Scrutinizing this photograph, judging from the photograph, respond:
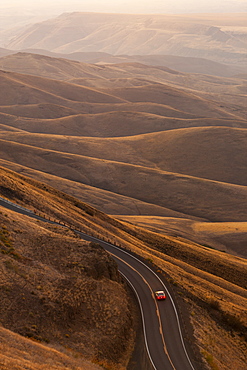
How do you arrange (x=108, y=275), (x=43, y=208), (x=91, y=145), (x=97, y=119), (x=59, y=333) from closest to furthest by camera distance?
(x=59, y=333)
(x=108, y=275)
(x=43, y=208)
(x=91, y=145)
(x=97, y=119)

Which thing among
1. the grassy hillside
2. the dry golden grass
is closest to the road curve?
the grassy hillside

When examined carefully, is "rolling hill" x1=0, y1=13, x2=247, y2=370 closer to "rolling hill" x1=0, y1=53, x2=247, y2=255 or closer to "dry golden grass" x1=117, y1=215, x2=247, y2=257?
"dry golden grass" x1=117, y1=215, x2=247, y2=257

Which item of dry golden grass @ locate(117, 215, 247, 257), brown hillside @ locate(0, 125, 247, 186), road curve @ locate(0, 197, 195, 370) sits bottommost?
dry golden grass @ locate(117, 215, 247, 257)

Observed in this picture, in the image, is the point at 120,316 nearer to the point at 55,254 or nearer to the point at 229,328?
the point at 55,254

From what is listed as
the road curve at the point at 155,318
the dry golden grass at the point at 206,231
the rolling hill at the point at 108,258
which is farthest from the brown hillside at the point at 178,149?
the road curve at the point at 155,318

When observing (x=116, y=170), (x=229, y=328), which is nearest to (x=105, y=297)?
(x=229, y=328)

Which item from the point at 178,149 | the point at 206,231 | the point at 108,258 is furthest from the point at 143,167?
the point at 108,258

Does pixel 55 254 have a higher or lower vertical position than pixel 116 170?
higher

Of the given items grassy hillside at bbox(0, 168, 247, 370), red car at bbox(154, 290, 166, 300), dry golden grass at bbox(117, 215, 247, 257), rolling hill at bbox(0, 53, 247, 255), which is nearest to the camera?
grassy hillside at bbox(0, 168, 247, 370)

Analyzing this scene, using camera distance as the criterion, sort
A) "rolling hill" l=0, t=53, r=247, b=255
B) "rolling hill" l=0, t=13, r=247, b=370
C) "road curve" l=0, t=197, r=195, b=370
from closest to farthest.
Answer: "rolling hill" l=0, t=13, r=247, b=370
"road curve" l=0, t=197, r=195, b=370
"rolling hill" l=0, t=53, r=247, b=255
